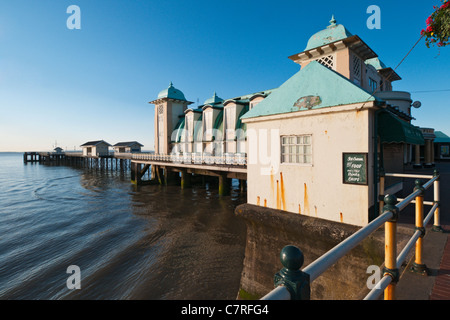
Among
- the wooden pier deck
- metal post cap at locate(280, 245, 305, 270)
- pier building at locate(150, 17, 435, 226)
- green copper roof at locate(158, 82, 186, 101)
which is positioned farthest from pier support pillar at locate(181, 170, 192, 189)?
metal post cap at locate(280, 245, 305, 270)

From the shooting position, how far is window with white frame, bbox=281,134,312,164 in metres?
6.51

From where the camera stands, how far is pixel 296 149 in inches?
265

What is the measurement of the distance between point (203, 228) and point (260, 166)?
673 centimetres

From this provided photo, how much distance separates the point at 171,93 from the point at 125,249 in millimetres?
20715

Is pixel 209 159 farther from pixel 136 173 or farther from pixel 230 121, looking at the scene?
pixel 136 173

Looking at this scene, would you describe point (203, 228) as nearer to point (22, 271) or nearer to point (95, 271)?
point (95, 271)

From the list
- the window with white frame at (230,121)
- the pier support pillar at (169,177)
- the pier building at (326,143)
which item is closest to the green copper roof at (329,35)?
the pier building at (326,143)

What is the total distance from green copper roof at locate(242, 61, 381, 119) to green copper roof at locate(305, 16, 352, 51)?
443cm

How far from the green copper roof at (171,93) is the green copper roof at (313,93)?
21.0m

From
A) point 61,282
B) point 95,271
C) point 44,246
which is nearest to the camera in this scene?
point 61,282

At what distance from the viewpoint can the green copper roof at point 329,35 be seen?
33.4 ft

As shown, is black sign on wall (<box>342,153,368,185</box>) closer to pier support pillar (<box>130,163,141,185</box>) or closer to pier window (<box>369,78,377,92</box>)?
pier window (<box>369,78,377,92</box>)
